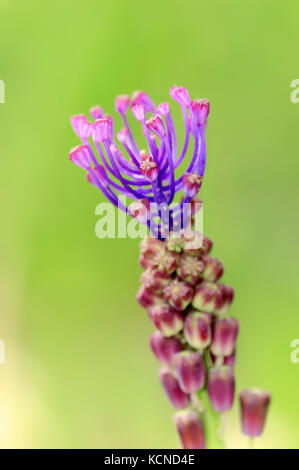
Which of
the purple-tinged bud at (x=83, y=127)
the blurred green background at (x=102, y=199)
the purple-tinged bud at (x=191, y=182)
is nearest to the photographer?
the purple-tinged bud at (x=191, y=182)

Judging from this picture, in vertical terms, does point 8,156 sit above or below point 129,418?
above

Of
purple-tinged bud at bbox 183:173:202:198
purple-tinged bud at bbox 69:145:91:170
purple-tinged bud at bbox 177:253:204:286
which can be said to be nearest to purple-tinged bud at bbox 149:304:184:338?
purple-tinged bud at bbox 177:253:204:286

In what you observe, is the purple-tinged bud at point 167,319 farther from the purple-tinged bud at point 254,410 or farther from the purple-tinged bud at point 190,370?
the purple-tinged bud at point 254,410

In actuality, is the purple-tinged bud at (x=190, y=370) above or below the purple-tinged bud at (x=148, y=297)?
below

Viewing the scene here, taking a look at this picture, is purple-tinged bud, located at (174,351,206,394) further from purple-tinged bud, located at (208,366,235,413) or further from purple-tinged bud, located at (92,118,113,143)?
purple-tinged bud, located at (92,118,113,143)

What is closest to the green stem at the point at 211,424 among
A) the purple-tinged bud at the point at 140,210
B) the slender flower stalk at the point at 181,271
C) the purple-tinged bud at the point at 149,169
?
the slender flower stalk at the point at 181,271

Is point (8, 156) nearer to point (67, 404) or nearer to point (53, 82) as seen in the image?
point (53, 82)
